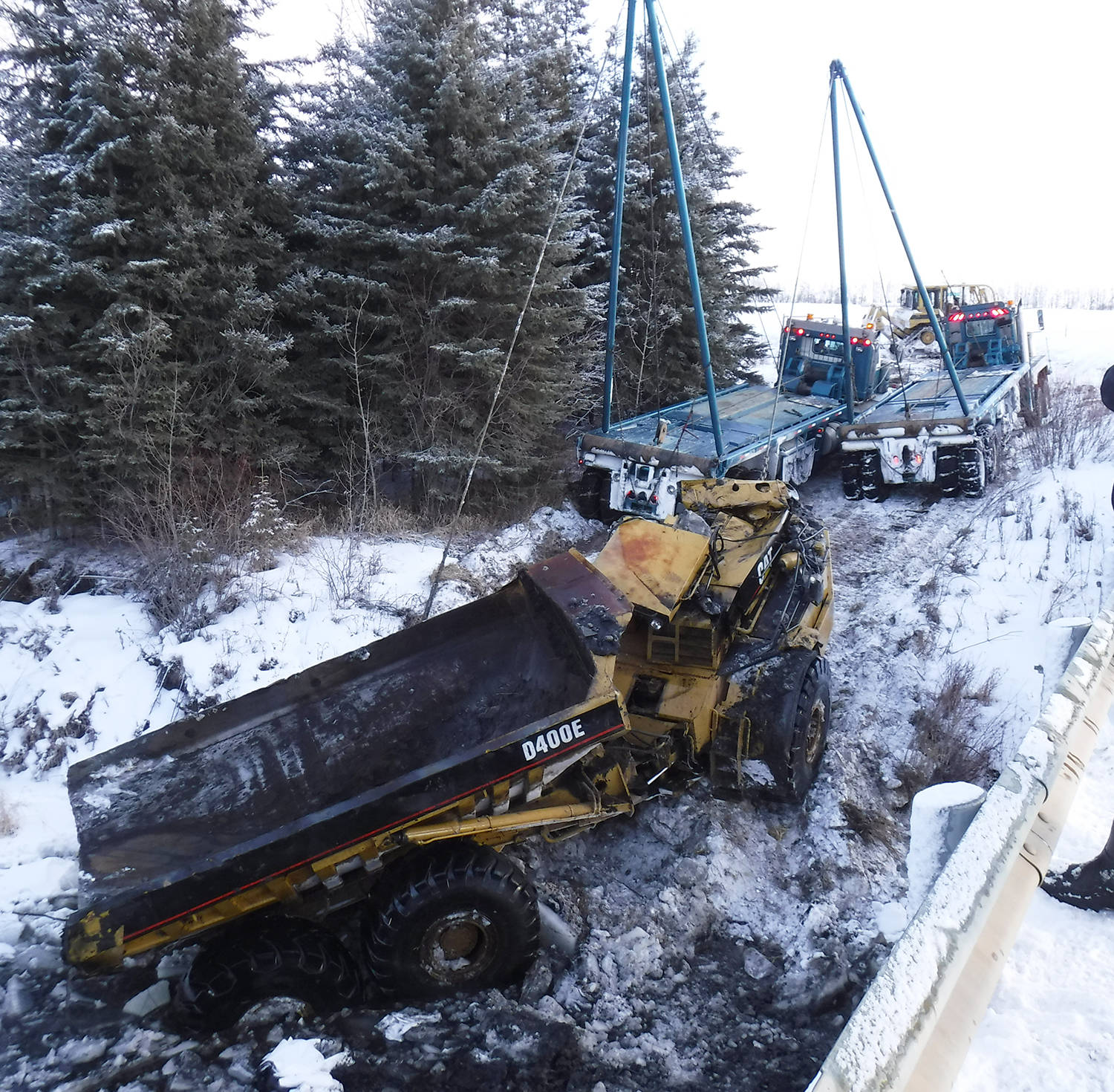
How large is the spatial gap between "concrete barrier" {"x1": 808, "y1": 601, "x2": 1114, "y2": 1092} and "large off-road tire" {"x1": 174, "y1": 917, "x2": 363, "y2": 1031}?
9.38ft

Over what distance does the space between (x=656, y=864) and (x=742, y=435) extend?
729cm

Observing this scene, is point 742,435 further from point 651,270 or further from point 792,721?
point 792,721

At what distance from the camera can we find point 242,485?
8.42 m

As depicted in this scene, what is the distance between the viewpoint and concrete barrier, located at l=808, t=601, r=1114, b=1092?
1.28 m

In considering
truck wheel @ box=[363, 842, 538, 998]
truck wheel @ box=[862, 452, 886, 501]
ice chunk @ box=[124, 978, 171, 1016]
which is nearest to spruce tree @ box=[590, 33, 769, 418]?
truck wheel @ box=[862, 452, 886, 501]

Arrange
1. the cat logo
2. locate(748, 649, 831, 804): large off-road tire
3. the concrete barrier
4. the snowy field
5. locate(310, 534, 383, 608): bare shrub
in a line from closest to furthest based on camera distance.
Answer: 1. the concrete barrier
2. the snowy field
3. locate(748, 649, 831, 804): large off-road tire
4. the cat logo
5. locate(310, 534, 383, 608): bare shrub

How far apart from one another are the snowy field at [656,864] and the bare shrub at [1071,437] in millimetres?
1790

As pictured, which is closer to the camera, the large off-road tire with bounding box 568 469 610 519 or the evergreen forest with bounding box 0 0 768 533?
the evergreen forest with bounding box 0 0 768 533

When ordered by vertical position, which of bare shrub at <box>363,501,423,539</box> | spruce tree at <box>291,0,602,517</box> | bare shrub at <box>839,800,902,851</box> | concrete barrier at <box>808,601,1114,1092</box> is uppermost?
spruce tree at <box>291,0,602,517</box>

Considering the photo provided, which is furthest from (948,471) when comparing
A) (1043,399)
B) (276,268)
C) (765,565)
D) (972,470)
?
(276,268)

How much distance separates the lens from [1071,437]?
11070 mm

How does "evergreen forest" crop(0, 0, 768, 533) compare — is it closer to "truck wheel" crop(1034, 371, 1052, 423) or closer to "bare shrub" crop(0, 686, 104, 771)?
"bare shrub" crop(0, 686, 104, 771)

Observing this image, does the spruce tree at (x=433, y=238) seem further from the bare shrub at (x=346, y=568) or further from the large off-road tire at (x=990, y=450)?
the large off-road tire at (x=990, y=450)

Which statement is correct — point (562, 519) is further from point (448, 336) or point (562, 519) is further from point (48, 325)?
point (48, 325)
